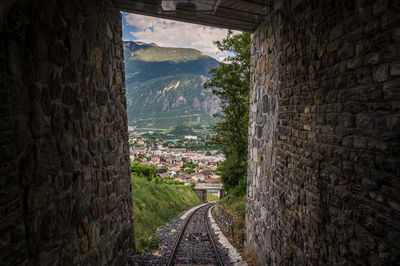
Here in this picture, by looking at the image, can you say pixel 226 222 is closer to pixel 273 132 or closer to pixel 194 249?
pixel 194 249

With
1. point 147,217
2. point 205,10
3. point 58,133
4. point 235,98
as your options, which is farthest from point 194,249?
point 235,98

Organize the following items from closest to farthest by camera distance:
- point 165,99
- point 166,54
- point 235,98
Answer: point 235,98 → point 165,99 → point 166,54

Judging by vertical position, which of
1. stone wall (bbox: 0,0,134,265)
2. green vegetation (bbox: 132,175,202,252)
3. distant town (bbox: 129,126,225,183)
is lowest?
distant town (bbox: 129,126,225,183)

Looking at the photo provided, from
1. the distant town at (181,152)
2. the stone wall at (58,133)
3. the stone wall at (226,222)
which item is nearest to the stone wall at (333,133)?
the stone wall at (58,133)

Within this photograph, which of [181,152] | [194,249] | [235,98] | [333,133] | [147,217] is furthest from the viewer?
[181,152]

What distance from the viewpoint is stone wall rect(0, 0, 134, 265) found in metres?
1.74

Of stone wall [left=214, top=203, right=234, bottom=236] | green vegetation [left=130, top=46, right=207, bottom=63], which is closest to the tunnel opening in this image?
stone wall [left=214, top=203, right=234, bottom=236]

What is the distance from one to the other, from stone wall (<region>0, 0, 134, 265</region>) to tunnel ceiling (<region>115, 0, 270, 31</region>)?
1.76 feet

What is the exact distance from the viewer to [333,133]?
7.54ft

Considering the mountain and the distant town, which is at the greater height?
the mountain

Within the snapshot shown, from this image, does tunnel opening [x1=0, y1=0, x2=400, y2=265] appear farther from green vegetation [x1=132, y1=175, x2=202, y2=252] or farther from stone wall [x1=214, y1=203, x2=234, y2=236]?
stone wall [x1=214, y1=203, x2=234, y2=236]

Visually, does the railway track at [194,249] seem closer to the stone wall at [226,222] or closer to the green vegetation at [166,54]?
the stone wall at [226,222]

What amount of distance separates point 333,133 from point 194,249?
5.07 m

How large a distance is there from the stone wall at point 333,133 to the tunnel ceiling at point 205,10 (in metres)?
0.43
